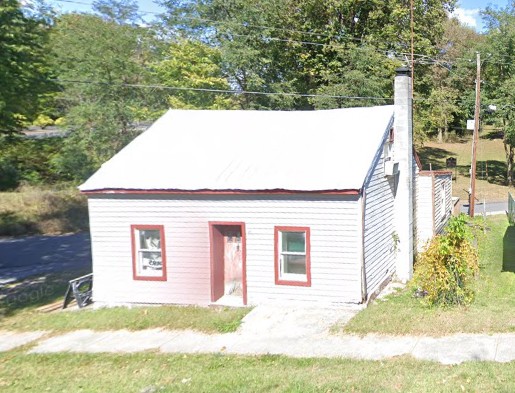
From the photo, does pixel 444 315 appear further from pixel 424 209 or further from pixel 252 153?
pixel 424 209

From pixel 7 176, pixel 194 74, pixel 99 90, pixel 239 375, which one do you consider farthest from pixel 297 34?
pixel 239 375

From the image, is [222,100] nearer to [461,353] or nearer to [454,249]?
[454,249]

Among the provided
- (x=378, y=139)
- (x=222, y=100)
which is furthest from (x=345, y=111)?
(x=222, y=100)

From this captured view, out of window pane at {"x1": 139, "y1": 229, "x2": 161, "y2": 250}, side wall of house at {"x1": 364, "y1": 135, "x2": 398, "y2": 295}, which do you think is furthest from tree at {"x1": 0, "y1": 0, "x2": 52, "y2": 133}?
side wall of house at {"x1": 364, "y1": 135, "x2": 398, "y2": 295}

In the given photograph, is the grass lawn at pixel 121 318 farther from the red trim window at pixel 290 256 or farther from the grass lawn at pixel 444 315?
the grass lawn at pixel 444 315

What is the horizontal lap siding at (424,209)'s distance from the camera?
1967 centimetres

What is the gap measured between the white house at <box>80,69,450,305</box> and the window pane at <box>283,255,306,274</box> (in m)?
0.03

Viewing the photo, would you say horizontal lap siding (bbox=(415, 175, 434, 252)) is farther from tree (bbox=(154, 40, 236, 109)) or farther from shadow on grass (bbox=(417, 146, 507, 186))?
shadow on grass (bbox=(417, 146, 507, 186))

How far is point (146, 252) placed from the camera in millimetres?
14492

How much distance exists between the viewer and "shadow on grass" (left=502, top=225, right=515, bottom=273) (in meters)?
16.6

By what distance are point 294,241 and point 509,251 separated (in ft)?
34.1

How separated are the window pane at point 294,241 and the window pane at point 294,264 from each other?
7.4 inches

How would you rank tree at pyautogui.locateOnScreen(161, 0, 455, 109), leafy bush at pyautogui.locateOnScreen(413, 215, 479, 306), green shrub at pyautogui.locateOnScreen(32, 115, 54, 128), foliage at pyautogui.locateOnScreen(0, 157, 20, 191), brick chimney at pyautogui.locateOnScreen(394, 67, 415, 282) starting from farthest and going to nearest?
1. green shrub at pyautogui.locateOnScreen(32, 115, 54, 128)
2. foliage at pyautogui.locateOnScreen(0, 157, 20, 191)
3. tree at pyautogui.locateOnScreen(161, 0, 455, 109)
4. brick chimney at pyautogui.locateOnScreen(394, 67, 415, 282)
5. leafy bush at pyautogui.locateOnScreen(413, 215, 479, 306)

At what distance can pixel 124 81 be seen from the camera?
34.2 metres
